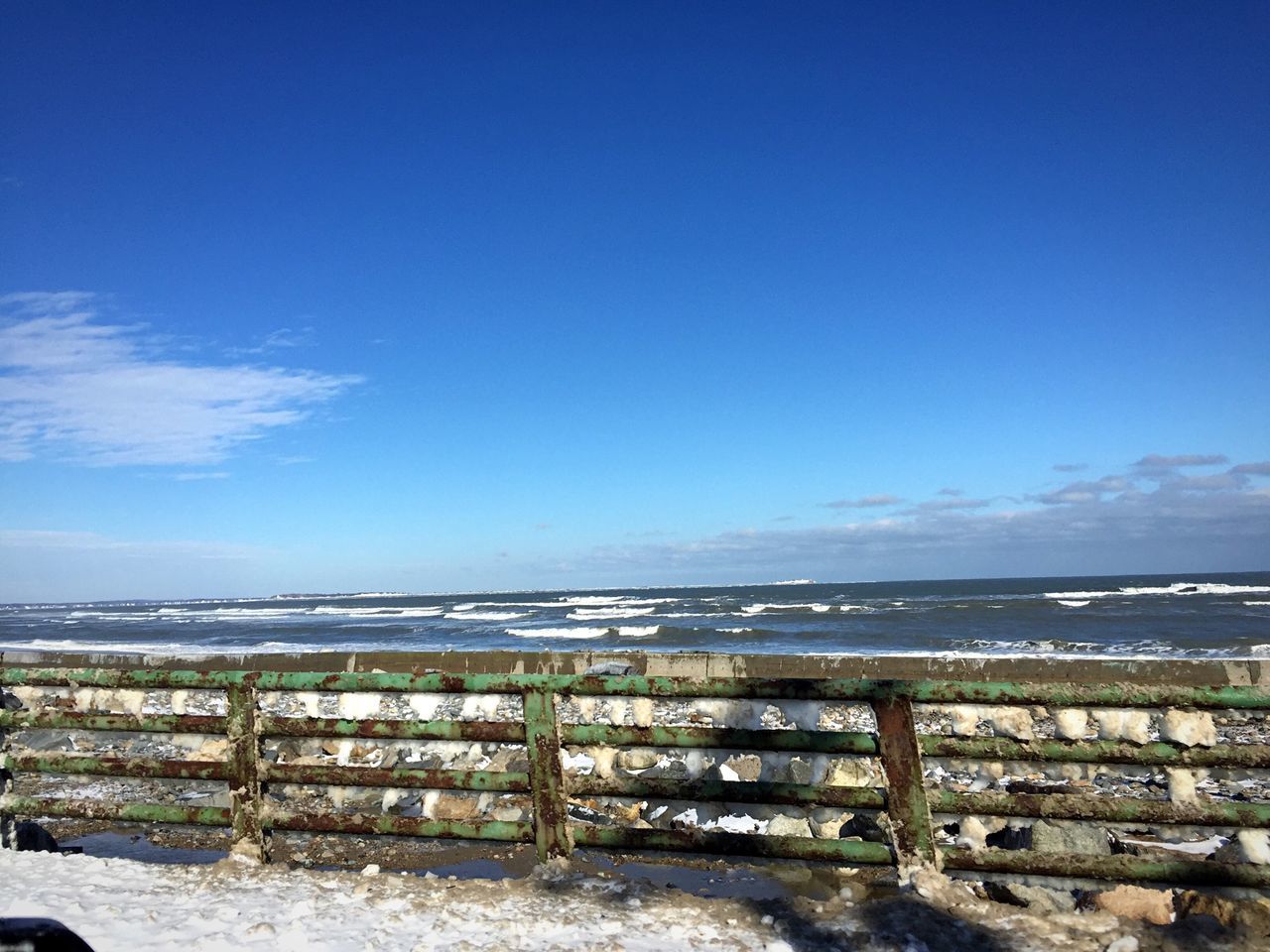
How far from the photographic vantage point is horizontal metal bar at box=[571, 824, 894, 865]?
3619mm

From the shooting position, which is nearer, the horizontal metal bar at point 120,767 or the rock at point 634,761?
the horizontal metal bar at point 120,767

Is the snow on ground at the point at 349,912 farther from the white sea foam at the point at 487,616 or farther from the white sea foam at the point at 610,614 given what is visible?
the white sea foam at the point at 487,616

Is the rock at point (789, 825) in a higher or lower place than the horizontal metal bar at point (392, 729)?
lower

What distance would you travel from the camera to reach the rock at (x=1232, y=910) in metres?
3.11

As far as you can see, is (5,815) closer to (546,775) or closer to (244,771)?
(244,771)

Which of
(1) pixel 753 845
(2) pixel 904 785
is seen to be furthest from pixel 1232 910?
(1) pixel 753 845

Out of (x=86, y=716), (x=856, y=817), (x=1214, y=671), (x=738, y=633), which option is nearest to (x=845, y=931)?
(x=856, y=817)

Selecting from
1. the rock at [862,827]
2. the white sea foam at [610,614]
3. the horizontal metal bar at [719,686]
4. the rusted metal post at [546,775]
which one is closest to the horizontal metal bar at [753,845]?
the rusted metal post at [546,775]

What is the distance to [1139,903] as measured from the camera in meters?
3.43

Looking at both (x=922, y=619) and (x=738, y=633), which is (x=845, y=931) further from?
(x=922, y=619)

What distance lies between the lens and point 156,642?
32906mm

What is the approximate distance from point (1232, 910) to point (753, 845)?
1875mm

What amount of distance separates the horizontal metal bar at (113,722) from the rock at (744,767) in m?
3.98

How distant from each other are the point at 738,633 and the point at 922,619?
863cm
